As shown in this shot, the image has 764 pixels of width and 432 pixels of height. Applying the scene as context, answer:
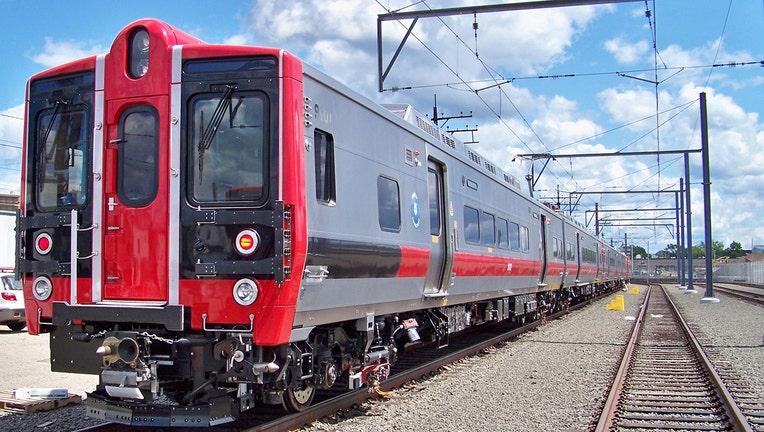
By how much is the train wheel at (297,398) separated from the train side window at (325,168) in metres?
1.77

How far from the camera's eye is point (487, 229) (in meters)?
12.3

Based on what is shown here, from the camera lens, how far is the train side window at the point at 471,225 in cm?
1084

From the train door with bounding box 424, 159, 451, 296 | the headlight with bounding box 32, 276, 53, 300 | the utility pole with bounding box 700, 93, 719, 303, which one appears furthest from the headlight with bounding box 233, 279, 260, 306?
the utility pole with bounding box 700, 93, 719, 303

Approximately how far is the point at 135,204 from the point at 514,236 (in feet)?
33.2

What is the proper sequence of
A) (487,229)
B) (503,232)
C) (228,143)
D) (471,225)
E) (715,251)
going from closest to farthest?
(228,143)
(471,225)
(487,229)
(503,232)
(715,251)

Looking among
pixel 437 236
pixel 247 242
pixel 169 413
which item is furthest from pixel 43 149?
pixel 437 236

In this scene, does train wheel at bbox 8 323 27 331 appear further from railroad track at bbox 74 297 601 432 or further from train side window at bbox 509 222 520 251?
train side window at bbox 509 222 520 251

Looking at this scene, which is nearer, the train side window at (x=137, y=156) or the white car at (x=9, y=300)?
the train side window at (x=137, y=156)

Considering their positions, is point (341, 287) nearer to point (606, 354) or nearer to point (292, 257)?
point (292, 257)

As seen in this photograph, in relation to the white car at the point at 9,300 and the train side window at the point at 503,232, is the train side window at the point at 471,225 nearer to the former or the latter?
the train side window at the point at 503,232

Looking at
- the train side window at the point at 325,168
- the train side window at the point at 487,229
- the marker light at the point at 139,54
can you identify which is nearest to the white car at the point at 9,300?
the train side window at the point at 487,229

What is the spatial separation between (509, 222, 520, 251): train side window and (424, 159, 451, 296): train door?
4.85 metres

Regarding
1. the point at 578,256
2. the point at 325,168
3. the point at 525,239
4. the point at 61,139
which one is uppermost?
the point at 61,139

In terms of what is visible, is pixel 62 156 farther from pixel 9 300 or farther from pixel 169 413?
pixel 9 300
